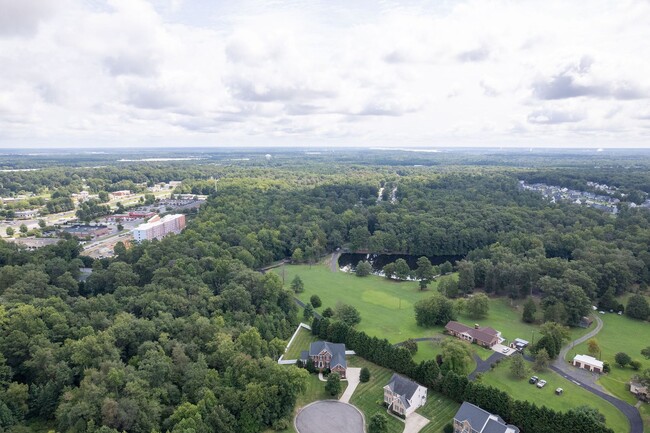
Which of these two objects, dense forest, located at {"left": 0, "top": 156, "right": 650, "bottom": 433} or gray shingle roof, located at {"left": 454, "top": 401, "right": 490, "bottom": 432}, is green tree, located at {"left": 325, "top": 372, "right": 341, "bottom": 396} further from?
gray shingle roof, located at {"left": 454, "top": 401, "right": 490, "bottom": 432}

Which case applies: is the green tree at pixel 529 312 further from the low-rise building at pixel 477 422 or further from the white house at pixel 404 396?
the white house at pixel 404 396

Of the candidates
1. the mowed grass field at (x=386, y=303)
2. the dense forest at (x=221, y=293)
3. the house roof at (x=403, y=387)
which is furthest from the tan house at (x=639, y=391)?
the house roof at (x=403, y=387)

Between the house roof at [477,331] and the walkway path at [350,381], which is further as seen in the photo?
the house roof at [477,331]

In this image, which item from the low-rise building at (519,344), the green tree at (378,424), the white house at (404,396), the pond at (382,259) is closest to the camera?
the green tree at (378,424)

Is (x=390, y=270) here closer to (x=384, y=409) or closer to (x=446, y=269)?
(x=446, y=269)

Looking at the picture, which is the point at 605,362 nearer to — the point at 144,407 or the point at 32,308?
the point at 144,407

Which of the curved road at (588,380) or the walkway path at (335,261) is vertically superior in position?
the curved road at (588,380)
